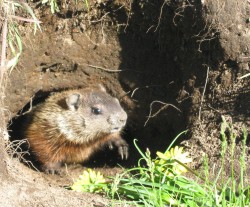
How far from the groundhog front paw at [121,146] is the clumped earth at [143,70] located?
15 centimetres

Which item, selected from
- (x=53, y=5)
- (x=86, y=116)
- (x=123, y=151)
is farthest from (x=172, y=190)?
(x=123, y=151)

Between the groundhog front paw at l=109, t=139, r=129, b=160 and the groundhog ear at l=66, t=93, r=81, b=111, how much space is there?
0.73m

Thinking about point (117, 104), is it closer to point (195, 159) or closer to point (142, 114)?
point (142, 114)

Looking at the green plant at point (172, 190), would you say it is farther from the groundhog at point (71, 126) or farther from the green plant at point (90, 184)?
the groundhog at point (71, 126)

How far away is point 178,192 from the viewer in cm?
389

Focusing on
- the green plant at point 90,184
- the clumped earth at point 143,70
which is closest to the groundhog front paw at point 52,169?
the clumped earth at point 143,70

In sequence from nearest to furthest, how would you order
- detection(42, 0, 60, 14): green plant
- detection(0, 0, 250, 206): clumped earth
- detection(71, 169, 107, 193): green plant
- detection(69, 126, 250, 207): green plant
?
detection(69, 126, 250, 207): green plant → detection(71, 169, 107, 193): green plant → detection(0, 0, 250, 206): clumped earth → detection(42, 0, 60, 14): green plant

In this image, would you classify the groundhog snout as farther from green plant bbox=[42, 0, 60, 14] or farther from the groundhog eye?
green plant bbox=[42, 0, 60, 14]

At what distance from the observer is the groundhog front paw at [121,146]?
6.43 m

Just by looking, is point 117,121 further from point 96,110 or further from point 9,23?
point 9,23

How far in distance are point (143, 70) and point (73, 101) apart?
90 cm

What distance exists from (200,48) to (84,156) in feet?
6.90

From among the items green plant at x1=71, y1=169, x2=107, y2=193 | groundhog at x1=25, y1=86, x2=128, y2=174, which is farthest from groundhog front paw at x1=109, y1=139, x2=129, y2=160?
green plant at x1=71, y1=169, x2=107, y2=193

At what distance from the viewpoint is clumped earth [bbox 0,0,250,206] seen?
15.8 ft
